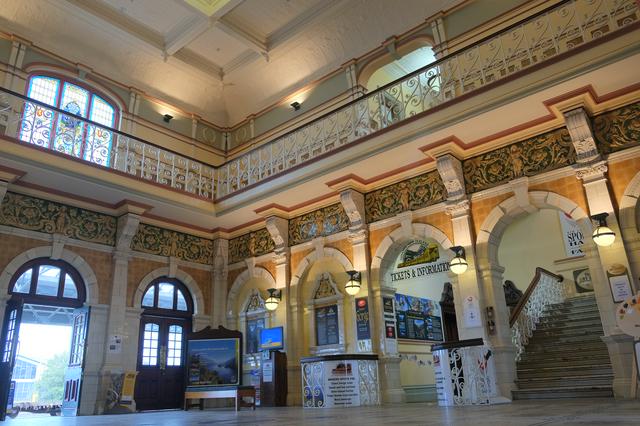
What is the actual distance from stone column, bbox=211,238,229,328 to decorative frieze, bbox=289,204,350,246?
199 cm

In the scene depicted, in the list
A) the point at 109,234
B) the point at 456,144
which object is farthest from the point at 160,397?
the point at 456,144

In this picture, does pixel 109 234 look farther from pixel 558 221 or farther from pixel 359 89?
pixel 558 221

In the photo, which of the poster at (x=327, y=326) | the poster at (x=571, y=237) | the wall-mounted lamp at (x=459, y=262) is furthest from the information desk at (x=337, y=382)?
the poster at (x=571, y=237)

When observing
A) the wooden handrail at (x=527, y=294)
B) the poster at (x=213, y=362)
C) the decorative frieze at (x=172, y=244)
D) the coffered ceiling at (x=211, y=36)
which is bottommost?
the poster at (x=213, y=362)

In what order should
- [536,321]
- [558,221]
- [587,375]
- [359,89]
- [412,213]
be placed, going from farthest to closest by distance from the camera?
[558,221]
[359,89]
[536,321]
[412,213]
[587,375]

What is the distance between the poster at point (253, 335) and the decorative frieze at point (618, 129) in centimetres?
744

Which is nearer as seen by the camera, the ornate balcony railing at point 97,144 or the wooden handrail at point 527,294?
the ornate balcony railing at point 97,144

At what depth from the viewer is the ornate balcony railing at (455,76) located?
7508 millimetres

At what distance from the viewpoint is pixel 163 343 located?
34.9 ft

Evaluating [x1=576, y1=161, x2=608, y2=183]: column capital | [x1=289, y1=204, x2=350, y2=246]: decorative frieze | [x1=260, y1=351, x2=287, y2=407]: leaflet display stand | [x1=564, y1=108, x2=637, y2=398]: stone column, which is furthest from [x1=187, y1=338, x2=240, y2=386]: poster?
[x1=576, y1=161, x2=608, y2=183]: column capital

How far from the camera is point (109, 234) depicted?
1023 centimetres

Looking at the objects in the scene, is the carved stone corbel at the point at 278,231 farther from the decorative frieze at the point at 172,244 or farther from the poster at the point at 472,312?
the poster at the point at 472,312

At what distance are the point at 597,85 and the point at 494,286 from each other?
330 cm

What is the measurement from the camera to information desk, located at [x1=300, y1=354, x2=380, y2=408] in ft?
25.2
